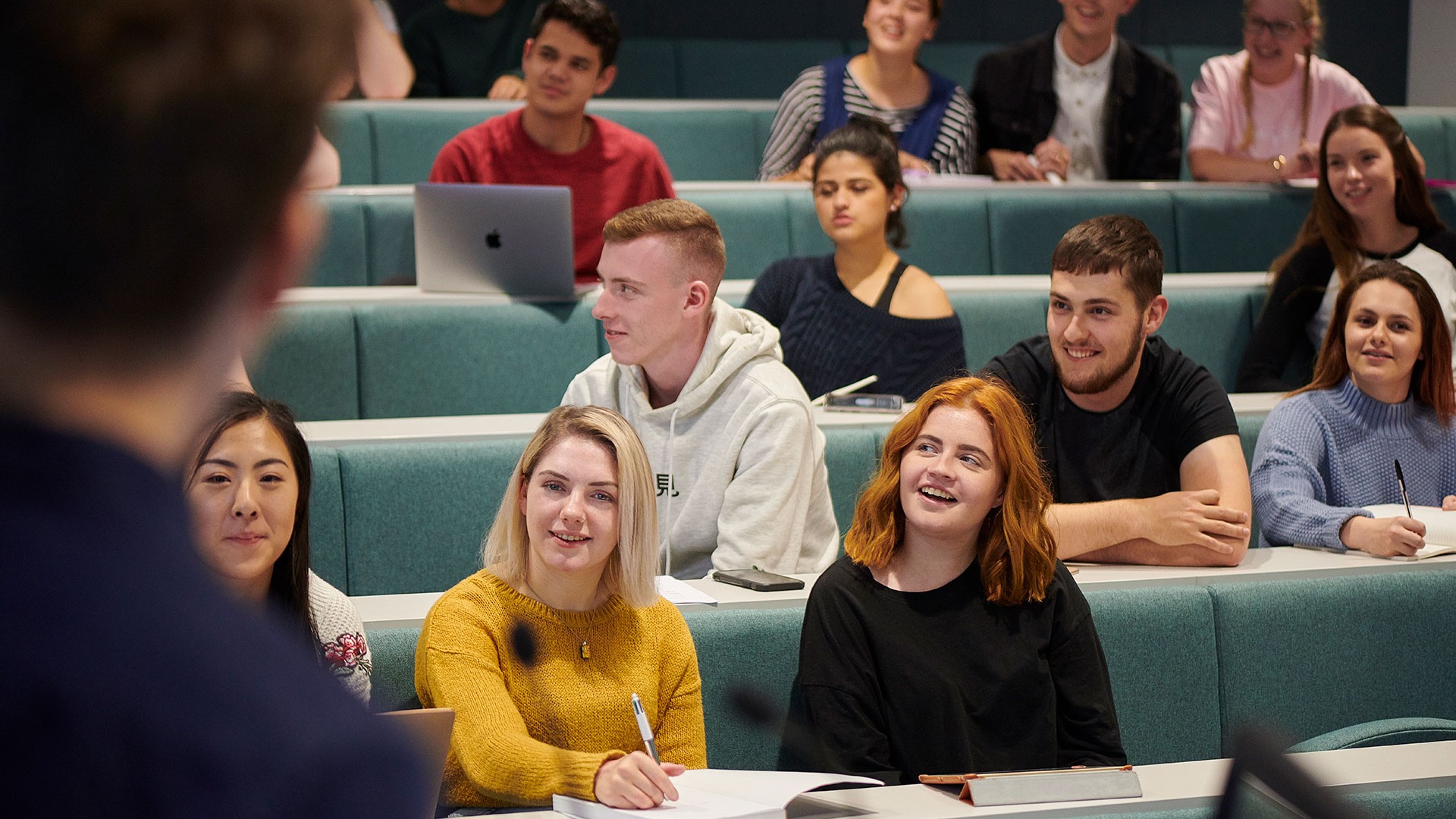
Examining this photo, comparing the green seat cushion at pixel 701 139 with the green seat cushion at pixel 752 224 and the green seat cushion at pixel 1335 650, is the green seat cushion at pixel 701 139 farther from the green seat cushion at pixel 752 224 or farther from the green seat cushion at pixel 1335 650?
the green seat cushion at pixel 1335 650

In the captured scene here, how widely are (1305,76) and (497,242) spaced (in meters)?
2.14

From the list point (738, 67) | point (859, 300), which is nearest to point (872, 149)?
point (859, 300)

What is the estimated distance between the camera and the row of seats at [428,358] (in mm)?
2498

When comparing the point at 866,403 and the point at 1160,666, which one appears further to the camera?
the point at 866,403

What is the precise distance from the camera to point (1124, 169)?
3605mm

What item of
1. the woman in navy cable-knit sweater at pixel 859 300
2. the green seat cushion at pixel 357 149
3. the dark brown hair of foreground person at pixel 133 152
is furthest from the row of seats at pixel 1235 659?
the green seat cushion at pixel 357 149

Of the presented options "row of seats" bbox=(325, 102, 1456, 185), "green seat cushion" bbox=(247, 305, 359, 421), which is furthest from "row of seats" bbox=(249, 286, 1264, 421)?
"row of seats" bbox=(325, 102, 1456, 185)

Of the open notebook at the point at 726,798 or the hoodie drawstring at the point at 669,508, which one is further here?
the hoodie drawstring at the point at 669,508

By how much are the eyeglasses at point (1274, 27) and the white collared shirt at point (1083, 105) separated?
0.33 m

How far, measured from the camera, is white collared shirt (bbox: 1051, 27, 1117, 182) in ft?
11.6

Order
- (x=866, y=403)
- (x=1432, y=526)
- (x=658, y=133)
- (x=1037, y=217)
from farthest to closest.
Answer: (x=658, y=133) → (x=1037, y=217) → (x=866, y=403) → (x=1432, y=526)

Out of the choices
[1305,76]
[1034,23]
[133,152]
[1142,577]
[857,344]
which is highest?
[1034,23]

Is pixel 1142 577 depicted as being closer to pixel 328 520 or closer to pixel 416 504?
pixel 416 504

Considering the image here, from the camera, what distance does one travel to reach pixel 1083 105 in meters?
3.54
